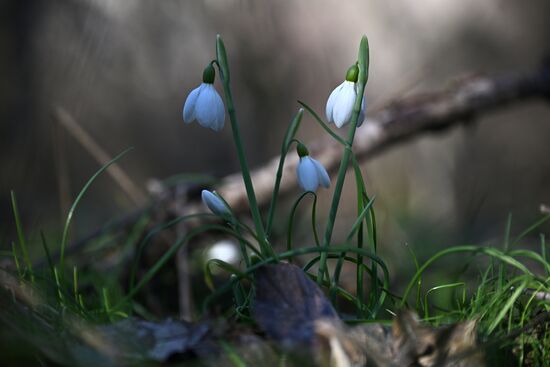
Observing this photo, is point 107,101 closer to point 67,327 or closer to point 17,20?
point 17,20

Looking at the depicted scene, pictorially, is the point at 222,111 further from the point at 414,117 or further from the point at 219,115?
the point at 414,117

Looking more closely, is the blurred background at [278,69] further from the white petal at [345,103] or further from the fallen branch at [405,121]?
the white petal at [345,103]

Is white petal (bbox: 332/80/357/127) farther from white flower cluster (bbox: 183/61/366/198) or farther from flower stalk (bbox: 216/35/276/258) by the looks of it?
flower stalk (bbox: 216/35/276/258)

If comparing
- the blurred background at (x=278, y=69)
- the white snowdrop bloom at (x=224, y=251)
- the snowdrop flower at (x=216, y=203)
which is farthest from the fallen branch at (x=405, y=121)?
the blurred background at (x=278, y=69)

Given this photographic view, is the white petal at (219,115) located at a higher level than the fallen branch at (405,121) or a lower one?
higher

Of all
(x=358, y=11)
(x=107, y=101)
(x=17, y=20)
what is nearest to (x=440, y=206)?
(x=358, y=11)

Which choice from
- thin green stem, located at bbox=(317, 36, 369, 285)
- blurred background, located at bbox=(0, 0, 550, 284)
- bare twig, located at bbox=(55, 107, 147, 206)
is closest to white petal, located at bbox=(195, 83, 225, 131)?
thin green stem, located at bbox=(317, 36, 369, 285)
